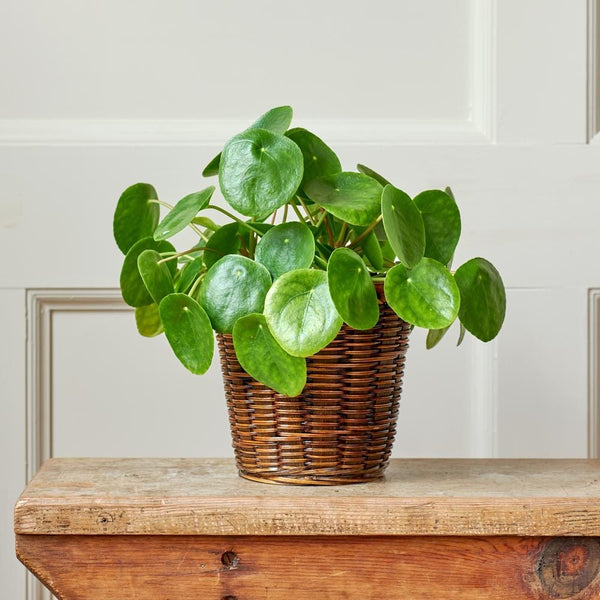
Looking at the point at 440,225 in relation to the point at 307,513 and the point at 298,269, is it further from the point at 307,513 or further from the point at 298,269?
the point at 307,513

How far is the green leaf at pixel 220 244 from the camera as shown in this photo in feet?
2.45

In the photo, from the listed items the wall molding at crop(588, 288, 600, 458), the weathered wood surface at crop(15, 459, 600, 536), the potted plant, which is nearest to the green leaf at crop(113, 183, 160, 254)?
the potted plant

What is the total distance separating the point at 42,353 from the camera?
1.10 metres

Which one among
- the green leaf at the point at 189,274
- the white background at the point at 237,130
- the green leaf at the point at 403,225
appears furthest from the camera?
the white background at the point at 237,130

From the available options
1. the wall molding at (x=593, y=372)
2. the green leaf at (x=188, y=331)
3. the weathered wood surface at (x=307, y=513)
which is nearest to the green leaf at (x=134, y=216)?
the green leaf at (x=188, y=331)

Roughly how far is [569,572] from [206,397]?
0.53m

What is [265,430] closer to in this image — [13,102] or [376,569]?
[376,569]

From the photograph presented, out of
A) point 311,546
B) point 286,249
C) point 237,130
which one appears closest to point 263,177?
point 286,249

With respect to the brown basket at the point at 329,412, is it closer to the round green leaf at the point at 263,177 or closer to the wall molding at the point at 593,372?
the round green leaf at the point at 263,177

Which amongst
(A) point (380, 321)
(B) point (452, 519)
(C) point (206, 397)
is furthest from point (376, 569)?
(C) point (206, 397)

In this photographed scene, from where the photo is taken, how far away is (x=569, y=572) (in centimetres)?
70

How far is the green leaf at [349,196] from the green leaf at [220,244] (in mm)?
75

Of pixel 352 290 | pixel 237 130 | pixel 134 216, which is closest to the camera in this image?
pixel 352 290

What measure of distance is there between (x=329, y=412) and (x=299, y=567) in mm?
126
